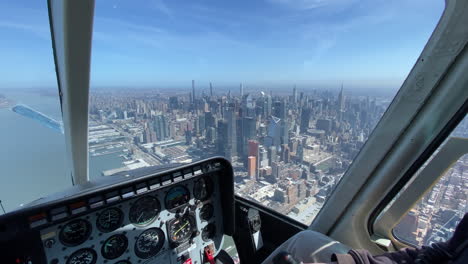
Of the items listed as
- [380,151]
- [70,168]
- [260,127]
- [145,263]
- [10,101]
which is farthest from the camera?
[70,168]

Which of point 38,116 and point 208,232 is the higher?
point 38,116

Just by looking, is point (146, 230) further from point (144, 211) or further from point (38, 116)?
point (38, 116)

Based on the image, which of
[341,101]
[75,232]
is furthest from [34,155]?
[341,101]

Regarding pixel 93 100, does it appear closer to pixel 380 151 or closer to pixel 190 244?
pixel 190 244

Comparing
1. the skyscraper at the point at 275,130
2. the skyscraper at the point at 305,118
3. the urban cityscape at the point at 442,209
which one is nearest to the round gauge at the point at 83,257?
the skyscraper at the point at 275,130

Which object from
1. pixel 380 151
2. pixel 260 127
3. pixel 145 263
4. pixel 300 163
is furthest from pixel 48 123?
pixel 380 151

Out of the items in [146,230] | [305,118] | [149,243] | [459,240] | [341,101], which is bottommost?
[149,243]
